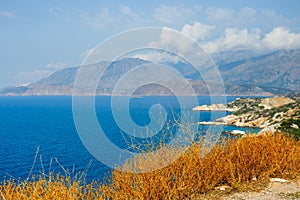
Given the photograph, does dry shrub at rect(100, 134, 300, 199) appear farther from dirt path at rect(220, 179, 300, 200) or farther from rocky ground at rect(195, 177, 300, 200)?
dirt path at rect(220, 179, 300, 200)

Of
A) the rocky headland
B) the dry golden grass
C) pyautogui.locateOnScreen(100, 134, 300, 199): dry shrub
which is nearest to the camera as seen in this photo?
the dry golden grass

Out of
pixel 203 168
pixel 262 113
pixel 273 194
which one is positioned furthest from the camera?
pixel 262 113

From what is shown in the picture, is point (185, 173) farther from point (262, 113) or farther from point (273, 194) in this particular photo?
point (262, 113)

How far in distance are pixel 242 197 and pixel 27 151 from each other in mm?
41591

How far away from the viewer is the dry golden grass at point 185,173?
459cm

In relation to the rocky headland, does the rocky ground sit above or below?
above

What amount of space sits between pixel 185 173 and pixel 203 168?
1.51 feet

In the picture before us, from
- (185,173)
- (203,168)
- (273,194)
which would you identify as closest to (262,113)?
(273,194)

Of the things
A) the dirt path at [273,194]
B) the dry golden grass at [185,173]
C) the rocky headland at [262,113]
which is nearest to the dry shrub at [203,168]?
the dry golden grass at [185,173]

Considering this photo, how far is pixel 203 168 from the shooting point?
5836 mm

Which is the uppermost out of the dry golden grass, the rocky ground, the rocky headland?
the dry golden grass

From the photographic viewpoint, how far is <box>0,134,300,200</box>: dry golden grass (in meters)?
4.59

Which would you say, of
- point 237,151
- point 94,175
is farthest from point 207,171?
point 94,175

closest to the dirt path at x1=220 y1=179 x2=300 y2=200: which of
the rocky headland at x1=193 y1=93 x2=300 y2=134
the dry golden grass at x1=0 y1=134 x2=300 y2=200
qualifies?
the dry golden grass at x1=0 y1=134 x2=300 y2=200
